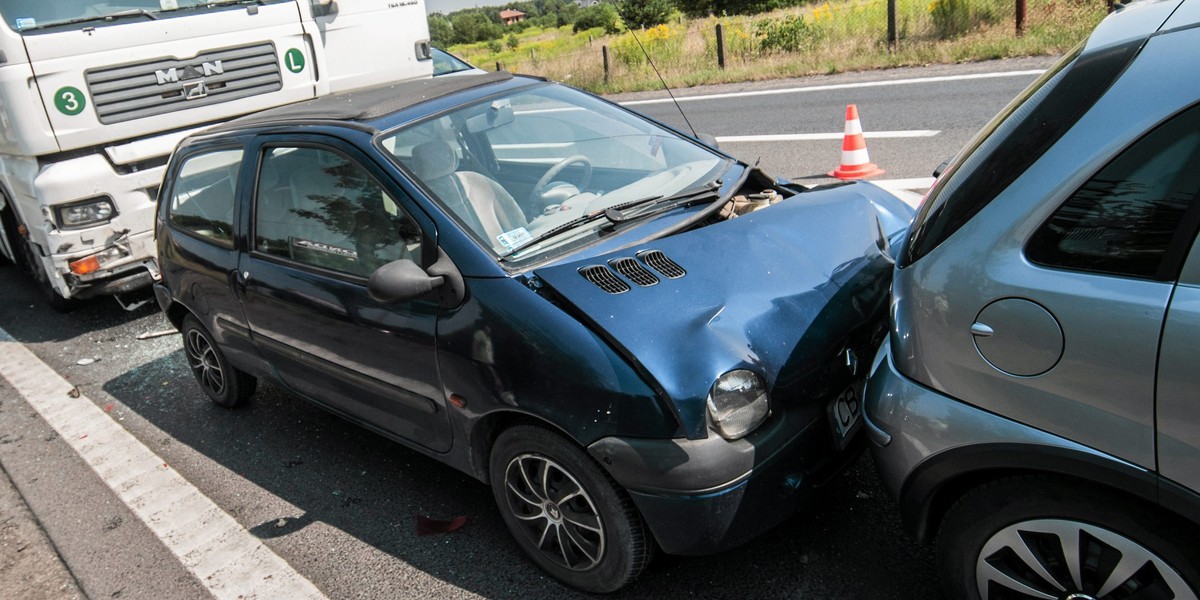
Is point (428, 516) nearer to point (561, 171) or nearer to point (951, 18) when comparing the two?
point (561, 171)

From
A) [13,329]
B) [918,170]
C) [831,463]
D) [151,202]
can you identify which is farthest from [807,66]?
[831,463]

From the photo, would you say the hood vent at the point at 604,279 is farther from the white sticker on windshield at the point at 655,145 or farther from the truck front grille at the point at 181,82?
the truck front grille at the point at 181,82

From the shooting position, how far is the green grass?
12648mm

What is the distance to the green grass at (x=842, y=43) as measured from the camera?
12648 millimetres

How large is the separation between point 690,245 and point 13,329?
624cm

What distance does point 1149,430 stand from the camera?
1914 millimetres

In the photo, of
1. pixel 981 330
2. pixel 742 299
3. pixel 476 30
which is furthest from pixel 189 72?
pixel 476 30

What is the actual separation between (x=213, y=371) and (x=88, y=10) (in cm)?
335

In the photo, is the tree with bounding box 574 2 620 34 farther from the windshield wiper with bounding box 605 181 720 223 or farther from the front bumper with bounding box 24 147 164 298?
the front bumper with bounding box 24 147 164 298

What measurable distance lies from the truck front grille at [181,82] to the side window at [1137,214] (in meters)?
6.48

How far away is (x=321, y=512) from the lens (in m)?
3.78

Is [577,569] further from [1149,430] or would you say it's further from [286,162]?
[286,162]

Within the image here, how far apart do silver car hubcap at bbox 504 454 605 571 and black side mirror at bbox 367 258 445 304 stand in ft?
2.18

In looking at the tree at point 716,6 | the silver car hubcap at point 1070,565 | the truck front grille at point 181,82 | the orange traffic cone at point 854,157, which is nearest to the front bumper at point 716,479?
the silver car hubcap at point 1070,565
